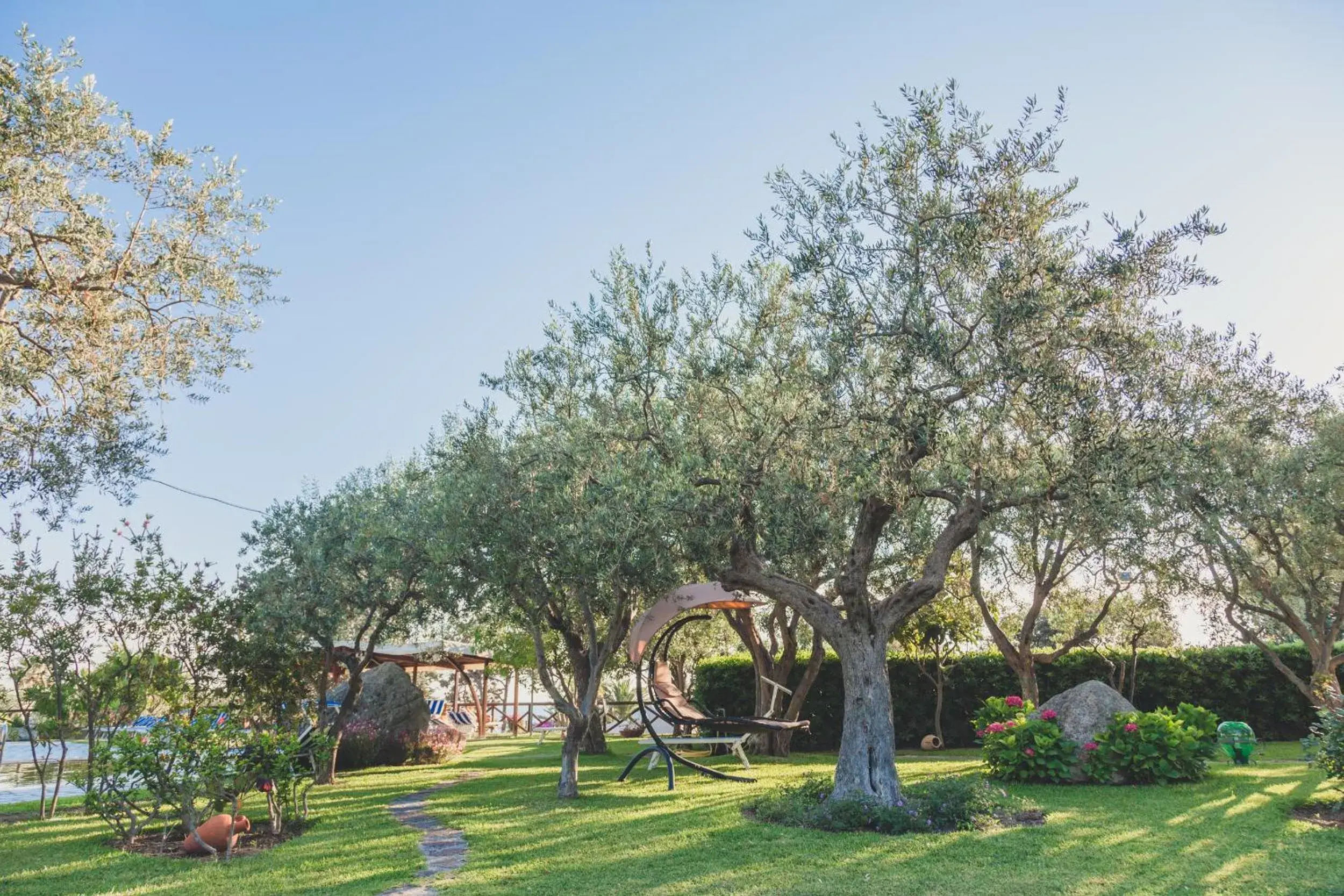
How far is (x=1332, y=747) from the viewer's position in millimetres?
8680

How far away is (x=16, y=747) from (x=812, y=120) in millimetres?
30239

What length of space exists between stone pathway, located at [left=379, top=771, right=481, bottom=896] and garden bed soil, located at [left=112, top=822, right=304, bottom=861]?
125cm

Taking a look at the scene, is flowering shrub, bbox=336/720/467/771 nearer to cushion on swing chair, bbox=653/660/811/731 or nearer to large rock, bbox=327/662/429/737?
large rock, bbox=327/662/429/737

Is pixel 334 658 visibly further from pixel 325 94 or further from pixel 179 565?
pixel 325 94

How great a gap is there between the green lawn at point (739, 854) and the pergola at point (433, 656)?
21.4ft

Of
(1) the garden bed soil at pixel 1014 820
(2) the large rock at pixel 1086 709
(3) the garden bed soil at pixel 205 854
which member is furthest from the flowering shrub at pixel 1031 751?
(3) the garden bed soil at pixel 205 854

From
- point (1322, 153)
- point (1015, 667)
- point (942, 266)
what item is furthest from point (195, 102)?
point (1015, 667)

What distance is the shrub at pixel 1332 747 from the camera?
864 cm

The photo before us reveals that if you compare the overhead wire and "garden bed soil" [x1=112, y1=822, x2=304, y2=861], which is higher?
the overhead wire

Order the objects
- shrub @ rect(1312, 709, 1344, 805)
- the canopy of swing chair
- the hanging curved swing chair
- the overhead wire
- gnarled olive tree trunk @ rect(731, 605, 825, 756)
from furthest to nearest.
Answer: gnarled olive tree trunk @ rect(731, 605, 825, 756)
the overhead wire
the canopy of swing chair
the hanging curved swing chair
shrub @ rect(1312, 709, 1344, 805)

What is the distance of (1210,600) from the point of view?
15.2 m

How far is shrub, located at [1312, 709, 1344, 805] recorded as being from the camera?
864cm

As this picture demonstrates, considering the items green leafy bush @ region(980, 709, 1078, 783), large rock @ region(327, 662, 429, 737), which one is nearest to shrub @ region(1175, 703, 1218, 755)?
green leafy bush @ region(980, 709, 1078, 783)

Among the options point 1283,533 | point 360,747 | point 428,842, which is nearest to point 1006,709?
point 1283,533
